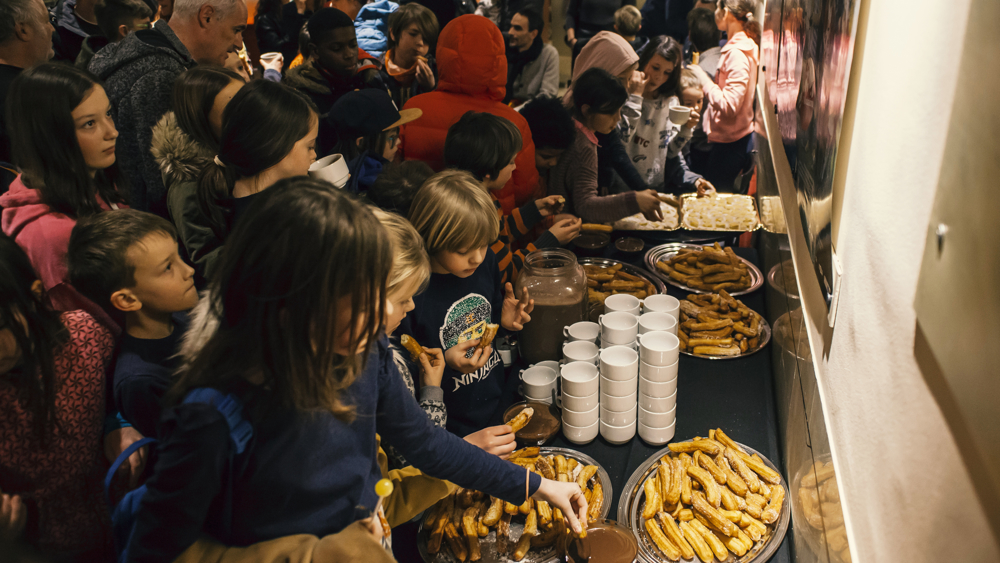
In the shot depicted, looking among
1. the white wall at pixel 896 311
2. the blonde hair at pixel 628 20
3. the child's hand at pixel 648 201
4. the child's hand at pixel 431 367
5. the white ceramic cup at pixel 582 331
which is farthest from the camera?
the blonde hair at pixel 628 20

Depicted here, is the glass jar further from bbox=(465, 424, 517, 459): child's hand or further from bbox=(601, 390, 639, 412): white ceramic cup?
bbox=(465, 424, 517, 459): child's hand

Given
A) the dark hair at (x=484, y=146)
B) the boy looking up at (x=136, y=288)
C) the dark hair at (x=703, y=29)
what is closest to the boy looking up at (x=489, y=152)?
the dark hair at (x=484, y=146)

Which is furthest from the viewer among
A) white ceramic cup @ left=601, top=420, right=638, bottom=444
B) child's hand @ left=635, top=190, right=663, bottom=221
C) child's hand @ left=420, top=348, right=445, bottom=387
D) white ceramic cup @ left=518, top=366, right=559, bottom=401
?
child's hand @ left=635, top=190, right=663, bottom=221

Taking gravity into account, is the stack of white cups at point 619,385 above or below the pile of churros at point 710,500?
above

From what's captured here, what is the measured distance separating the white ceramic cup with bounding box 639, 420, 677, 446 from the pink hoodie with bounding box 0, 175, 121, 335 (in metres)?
1.71

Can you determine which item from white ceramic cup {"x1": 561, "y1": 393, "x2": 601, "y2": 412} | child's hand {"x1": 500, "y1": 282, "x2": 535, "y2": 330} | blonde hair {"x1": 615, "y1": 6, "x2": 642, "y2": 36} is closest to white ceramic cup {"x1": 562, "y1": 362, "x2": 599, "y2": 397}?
white ceramic cup {"x1": 561, "y1": 393, "x2": 601, "y2": 412}

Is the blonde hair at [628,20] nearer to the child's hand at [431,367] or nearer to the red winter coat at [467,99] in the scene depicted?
the red winter coat at [467,99]

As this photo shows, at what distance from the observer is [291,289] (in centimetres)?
97

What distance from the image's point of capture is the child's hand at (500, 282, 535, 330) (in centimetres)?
223

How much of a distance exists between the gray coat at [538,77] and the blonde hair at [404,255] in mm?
4918

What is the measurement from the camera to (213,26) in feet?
10.3

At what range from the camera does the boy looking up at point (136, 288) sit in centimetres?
167

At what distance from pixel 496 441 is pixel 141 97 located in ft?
7.34

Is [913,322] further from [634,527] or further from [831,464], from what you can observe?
[634,527]
